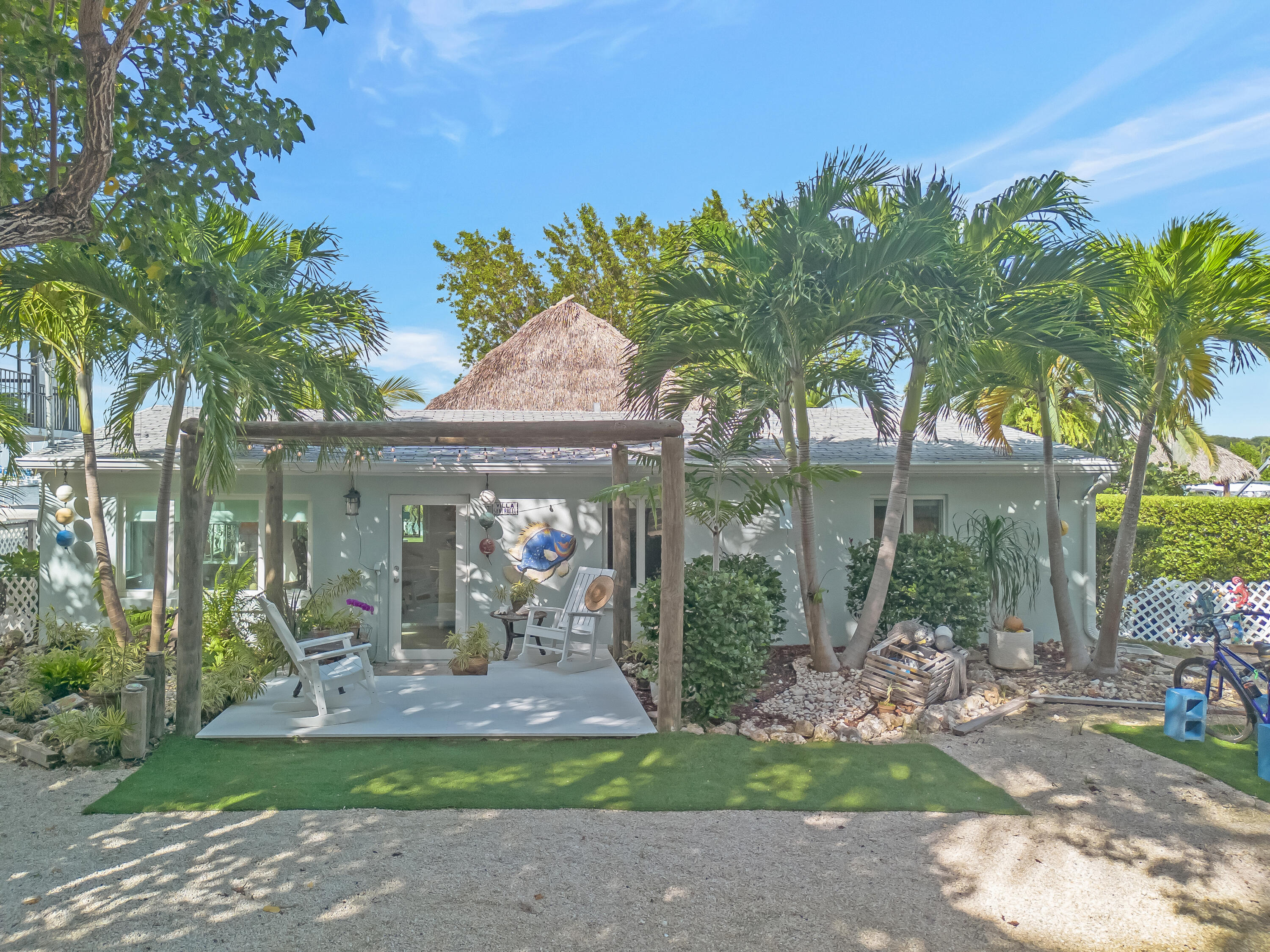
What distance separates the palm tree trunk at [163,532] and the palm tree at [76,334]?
0.63 metres

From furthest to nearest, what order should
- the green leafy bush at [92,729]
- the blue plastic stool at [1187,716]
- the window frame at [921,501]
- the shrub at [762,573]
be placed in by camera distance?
the window frame at [921,501] → the shrub at [762,573] → the blue plastic stool at [1187,716] → the green leafy bush at [92,729]

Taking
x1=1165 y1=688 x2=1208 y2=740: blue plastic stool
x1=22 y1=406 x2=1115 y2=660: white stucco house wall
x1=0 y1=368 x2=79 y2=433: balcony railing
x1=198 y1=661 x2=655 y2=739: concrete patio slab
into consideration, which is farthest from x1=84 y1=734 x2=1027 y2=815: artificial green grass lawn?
x1=0 y1=368 x2=79 y2=433: balcony railing

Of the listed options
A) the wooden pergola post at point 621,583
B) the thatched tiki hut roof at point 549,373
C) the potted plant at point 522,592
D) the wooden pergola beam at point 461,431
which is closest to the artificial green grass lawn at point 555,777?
the wooden pergola beam at point 461,431

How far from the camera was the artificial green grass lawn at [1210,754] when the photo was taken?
17.8 ft

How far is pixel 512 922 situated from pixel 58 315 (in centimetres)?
730

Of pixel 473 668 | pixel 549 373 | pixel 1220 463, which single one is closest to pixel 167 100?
pixel 473 668

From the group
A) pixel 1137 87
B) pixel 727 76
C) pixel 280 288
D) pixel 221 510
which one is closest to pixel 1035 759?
pixel 280 288

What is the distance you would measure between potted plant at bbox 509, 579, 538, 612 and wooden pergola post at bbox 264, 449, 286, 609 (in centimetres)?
256

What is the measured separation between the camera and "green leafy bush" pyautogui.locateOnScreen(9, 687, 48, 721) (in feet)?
22.5

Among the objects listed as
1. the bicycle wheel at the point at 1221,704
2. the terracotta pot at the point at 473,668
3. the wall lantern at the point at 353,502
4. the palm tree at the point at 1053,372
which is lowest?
the bicycle wheel at the point at 1221,704

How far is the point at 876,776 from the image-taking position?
5.62 m

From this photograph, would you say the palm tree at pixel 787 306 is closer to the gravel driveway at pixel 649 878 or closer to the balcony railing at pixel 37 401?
the gravel driveway at pixel 649 878

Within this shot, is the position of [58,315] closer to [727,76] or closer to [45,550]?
[45,550]

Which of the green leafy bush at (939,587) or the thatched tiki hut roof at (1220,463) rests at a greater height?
the thatched tiki hut roof at (1220,463)
